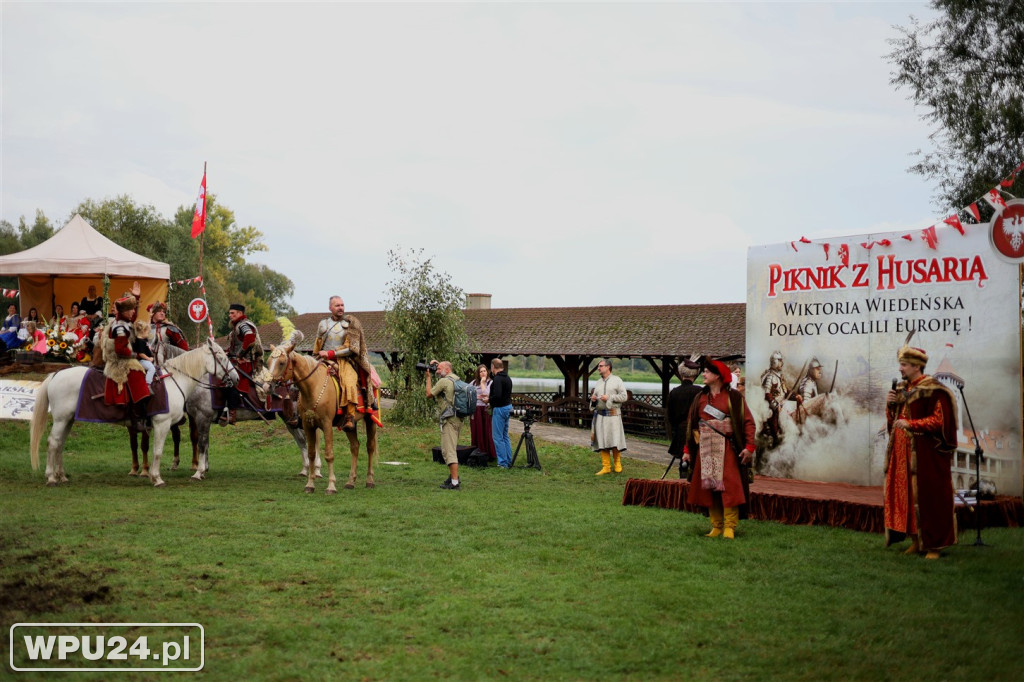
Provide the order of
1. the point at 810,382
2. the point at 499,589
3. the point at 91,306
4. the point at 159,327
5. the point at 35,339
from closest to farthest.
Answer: the point at 499,589, the point at 810,382, the point at 159,327, the point at 35,339, the point at 91,306

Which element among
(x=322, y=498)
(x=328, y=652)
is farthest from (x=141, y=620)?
(x=322, y=498)

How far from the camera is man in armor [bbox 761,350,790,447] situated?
12.5m

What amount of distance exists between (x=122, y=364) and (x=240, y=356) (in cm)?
221

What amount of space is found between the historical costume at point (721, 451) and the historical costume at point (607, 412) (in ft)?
19.3

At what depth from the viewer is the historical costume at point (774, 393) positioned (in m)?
12.5

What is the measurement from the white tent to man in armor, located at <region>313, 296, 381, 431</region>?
1134cm

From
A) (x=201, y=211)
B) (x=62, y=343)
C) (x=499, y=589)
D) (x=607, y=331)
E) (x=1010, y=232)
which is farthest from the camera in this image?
(x=607, y=331)

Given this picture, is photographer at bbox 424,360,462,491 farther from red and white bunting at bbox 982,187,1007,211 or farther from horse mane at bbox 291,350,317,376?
red and white bunting at bbox 982,187,1007,211

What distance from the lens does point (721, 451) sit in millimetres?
9008

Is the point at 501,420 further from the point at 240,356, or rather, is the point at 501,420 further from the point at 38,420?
the point at 38,420

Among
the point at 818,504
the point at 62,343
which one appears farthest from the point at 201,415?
the point at 818,504

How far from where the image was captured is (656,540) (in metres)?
8.89

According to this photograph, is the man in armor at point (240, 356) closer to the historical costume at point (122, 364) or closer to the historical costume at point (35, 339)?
the historical costume at point (122, 364)

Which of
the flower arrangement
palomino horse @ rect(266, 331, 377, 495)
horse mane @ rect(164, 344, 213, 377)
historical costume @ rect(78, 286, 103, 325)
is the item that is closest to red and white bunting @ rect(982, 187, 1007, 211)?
palomino horse @ rect(266, 331, 377, 495)
